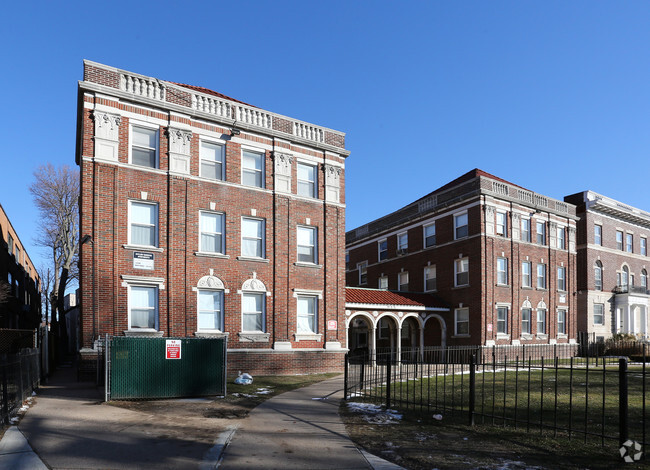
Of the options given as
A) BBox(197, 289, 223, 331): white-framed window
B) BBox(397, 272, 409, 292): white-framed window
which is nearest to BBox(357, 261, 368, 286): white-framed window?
BBox(397, 272, 409, 292): white-framed window

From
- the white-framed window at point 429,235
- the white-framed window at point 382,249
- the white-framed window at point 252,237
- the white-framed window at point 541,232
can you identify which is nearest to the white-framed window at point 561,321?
the white-framed window at point 541,232

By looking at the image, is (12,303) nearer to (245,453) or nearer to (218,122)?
(218,122)

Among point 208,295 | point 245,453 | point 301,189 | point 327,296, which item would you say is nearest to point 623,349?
point 327,296

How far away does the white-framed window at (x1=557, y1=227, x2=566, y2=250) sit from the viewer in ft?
123

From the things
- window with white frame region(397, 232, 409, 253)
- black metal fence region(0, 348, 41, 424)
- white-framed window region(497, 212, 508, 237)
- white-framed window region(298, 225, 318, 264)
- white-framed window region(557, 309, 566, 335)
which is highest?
white-framed window region(497, 212, 508, 237)

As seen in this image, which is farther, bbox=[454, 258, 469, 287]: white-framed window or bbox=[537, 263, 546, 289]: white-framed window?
bbox=[537, 263, 546, 289]: white-framed window

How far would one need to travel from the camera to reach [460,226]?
34.1 metres

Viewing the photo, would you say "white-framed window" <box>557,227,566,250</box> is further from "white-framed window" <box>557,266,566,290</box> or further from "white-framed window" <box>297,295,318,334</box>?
"white-framed window" <box>297,295,318,334</box>

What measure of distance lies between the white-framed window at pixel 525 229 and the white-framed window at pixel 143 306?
24.7 meters

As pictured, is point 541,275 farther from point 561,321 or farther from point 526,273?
point 561,321

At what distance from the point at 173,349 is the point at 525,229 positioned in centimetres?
2783

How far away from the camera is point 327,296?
2523 cm

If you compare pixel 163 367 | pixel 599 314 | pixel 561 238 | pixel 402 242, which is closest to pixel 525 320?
pixel 561 238

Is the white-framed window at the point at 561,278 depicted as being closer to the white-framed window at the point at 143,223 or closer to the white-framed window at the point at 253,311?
the white-framed window at the point at 253,311
